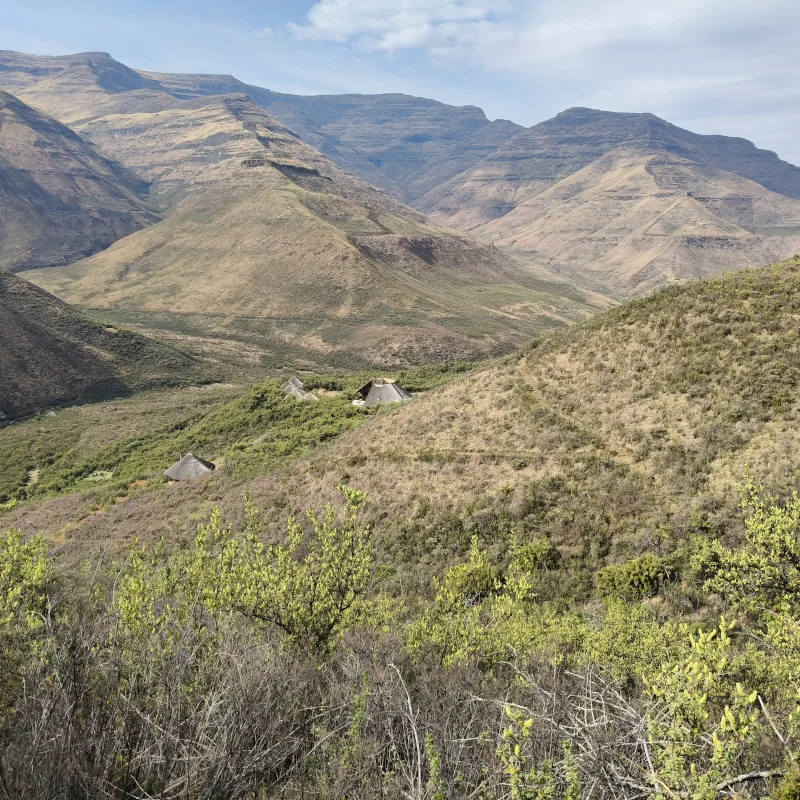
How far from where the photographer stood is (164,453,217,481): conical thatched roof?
3600cm

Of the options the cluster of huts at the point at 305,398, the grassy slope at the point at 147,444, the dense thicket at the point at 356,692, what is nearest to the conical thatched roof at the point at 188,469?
the cluster of huts at the point at 305,398

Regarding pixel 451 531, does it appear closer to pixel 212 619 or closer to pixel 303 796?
pixel 212 619

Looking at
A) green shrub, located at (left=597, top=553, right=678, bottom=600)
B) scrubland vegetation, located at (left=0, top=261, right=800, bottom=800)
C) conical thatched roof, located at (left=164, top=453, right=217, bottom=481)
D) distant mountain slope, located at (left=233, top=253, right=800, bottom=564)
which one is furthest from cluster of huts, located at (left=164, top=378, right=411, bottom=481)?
green shrub, located at (left=597, top=553, right=678, bottom=600)

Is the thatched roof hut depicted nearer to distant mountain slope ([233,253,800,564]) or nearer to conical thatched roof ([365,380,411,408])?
conical thatched roof ([365,380,411,408])

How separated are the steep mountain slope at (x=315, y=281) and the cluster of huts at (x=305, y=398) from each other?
162 ft

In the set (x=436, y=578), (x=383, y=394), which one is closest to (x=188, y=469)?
(x=383, y=394)

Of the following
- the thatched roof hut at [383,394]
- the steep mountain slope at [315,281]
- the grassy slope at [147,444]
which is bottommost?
the grassy slope at [147,444]

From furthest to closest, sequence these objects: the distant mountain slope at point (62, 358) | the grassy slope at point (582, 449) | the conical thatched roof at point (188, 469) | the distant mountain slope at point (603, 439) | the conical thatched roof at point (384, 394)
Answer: the distant mountain slope at point (62, 358) → the conical thatched roof at point (384, 394) → the conical thatched roof at point (188, 469) → the grassy slope at point (582, 449) → the distant mountain slope at point (603, 439)

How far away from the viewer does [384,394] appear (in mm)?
45469

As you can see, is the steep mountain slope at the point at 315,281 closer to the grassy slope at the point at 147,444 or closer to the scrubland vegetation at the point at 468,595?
the grassy slope at the point at 147,444

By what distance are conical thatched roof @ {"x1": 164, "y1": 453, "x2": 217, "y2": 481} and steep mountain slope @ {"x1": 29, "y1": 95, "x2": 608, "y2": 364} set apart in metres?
63.7

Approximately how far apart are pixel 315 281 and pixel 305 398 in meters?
89.5

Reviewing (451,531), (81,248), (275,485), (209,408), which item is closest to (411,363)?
(209,408)

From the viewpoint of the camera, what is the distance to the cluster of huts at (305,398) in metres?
36.3
